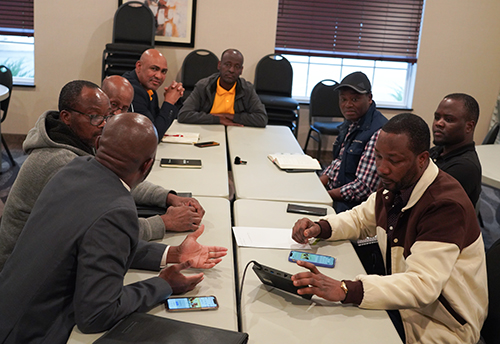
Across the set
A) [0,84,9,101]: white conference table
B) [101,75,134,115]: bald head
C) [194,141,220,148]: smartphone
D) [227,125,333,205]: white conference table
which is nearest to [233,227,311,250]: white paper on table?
[227,125,333,205]: white conference table

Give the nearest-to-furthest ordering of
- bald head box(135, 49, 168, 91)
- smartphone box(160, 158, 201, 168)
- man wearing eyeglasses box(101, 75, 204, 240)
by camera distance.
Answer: man wearing eyeglasses box(101, 75, 204, 240) < smartphone box(160, 158, 201, 168) < bald head box(135, 49, 168, 91)

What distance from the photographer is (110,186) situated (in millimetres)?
1307

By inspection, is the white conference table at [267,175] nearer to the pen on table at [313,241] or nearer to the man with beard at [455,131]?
the pen on table at [313,241]

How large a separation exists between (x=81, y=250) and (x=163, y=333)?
12.5 inches

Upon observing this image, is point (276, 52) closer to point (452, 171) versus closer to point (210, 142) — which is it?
point (210, 142)

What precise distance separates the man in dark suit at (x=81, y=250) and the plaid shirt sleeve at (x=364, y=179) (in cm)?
175

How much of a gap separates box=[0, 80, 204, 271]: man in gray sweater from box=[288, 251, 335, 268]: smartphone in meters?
0.45

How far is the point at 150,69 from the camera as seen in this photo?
3.59 meters

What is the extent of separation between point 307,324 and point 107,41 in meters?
5.19

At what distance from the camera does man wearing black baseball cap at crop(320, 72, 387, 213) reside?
2.85 metres

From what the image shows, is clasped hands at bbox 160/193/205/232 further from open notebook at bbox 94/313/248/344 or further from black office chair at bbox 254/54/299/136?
black office chair at bbox 254/54/299/136

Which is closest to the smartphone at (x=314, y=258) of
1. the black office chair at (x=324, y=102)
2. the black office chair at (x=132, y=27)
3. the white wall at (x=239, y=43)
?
the black office chair at (x=324, y=102)

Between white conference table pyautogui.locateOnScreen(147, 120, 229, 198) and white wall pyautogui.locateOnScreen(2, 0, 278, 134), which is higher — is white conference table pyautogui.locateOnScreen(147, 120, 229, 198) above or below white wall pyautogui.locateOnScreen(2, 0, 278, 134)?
below

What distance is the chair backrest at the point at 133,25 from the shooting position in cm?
543
